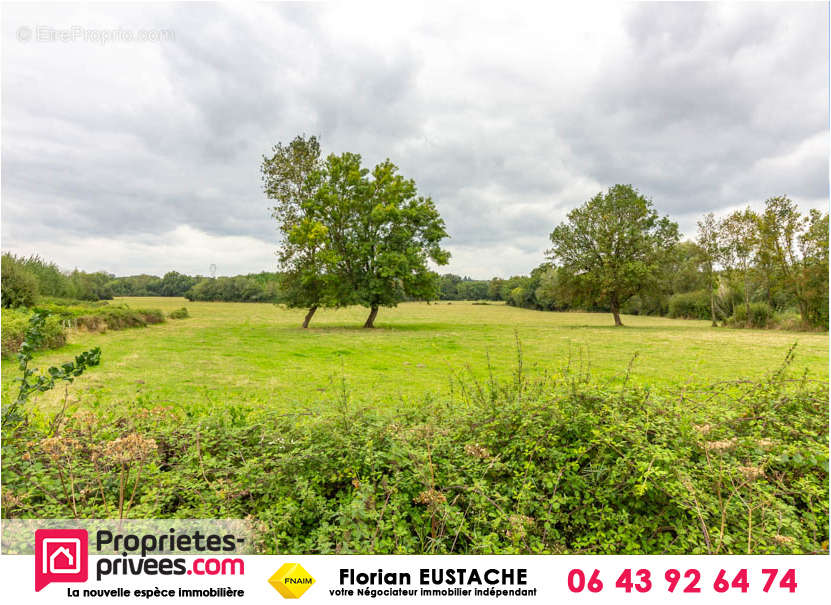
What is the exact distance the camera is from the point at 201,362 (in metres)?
11.6

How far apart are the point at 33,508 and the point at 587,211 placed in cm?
3824

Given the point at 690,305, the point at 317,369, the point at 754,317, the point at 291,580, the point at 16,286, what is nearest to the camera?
the point at 291,580

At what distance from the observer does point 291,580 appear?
8.41 ft

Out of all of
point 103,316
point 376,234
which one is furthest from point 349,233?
point 103,316

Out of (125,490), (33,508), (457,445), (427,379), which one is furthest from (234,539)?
(427,379)

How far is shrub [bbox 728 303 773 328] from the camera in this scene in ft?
105

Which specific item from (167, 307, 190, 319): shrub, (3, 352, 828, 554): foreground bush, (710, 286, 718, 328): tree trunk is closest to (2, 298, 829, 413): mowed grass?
(3, 352, 828, 554): foreground bush

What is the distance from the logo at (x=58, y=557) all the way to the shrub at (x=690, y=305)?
5152 cm

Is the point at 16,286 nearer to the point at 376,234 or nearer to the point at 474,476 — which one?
the point at 376,234

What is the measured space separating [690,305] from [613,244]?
68.3ft

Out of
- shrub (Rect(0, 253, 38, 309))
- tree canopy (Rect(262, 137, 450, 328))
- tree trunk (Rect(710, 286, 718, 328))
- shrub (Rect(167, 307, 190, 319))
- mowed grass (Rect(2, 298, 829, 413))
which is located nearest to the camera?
mowed grass (Rect(2, 298, 829, 413))

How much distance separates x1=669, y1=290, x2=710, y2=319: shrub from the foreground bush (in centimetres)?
4769

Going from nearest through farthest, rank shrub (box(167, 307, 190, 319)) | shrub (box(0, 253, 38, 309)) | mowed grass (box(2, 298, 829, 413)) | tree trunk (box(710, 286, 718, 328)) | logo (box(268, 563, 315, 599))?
logo (box(268, 563, 315, 599)) → mowed grass (box(2, 298, 829, 413)) → shrub (box(0, 253, 38, 309)) → shrub (box(167, 307, 190, 319)) → tree trunk (box(710, 286, 718, 328))

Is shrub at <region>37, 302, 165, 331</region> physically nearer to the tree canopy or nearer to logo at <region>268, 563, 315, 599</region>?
the tree canopy
